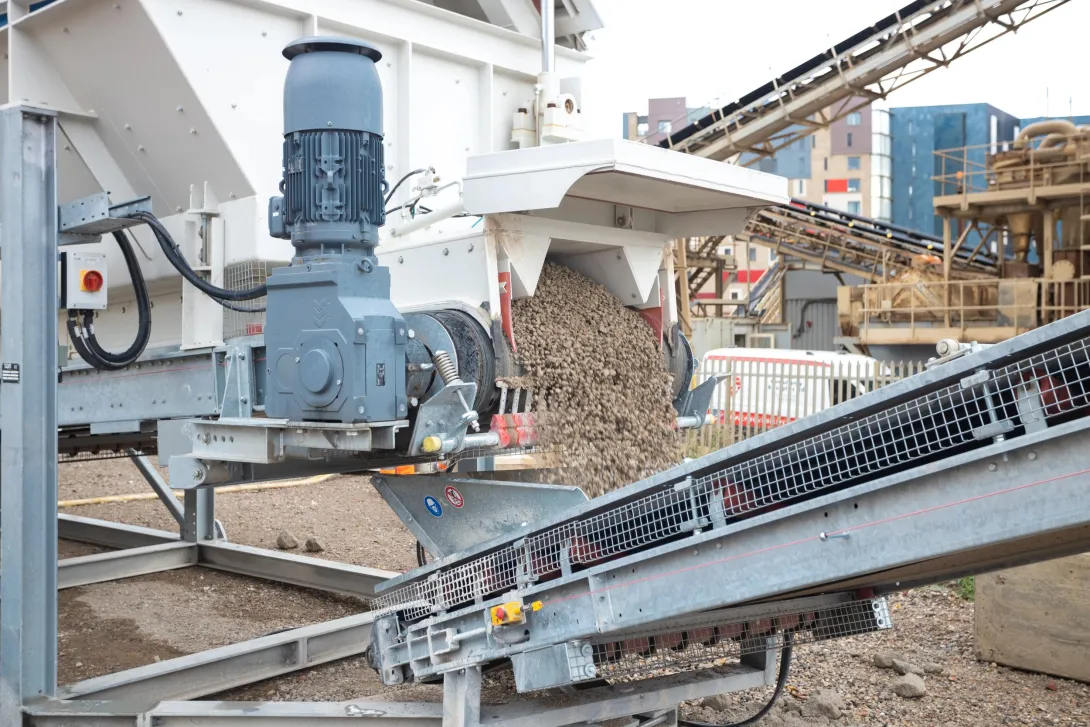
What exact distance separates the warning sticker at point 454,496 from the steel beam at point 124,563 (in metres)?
3.89

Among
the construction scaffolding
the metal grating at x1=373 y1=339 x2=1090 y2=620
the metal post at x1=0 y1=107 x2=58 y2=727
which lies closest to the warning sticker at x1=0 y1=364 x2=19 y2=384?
the metal post at x1=0 y1=107 x2=58 y2=727

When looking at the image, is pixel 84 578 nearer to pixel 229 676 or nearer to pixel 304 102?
pixel 229 676

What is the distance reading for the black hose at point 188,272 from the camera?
12.8ft

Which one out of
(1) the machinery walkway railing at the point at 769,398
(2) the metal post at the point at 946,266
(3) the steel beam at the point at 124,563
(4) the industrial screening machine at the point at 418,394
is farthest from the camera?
(2) the metal post at the point at 946,266

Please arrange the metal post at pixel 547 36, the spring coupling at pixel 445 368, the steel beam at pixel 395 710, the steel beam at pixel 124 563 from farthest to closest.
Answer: the steel beam at pixel 124 563 → the metal post at pixel 547 36 → the steel beam at pixel 395 710 → the spring coupling at pixel 445 368

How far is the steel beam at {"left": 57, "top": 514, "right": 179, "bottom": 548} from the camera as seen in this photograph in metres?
7.74

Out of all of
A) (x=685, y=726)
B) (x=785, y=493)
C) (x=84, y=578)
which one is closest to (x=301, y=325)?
(x=785, y=493)

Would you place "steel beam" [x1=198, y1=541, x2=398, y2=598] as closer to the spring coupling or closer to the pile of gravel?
the pile of gravel

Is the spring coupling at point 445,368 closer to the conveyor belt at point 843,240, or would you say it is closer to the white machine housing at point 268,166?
the white machine housing at point 268,166

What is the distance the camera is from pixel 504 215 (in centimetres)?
385

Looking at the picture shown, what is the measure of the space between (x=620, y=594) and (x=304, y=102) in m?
1.96

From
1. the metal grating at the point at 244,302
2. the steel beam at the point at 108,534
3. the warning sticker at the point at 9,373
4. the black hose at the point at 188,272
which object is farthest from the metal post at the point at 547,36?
the steel beam at the point at 108,534

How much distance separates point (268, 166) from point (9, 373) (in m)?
1.31

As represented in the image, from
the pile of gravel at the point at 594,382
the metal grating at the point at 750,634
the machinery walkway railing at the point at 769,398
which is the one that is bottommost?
the metal grating at the point at 750,634
